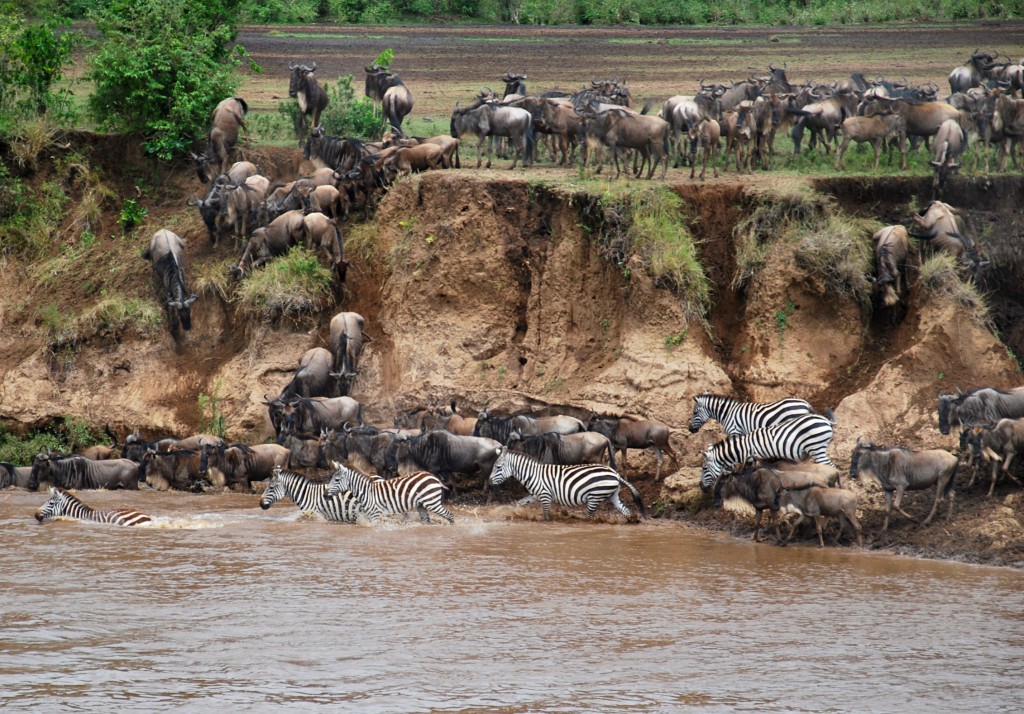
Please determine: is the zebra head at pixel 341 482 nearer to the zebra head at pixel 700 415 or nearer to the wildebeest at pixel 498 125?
the zebra head at pixel 700 415

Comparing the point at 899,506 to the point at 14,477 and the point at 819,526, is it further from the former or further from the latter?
the point at 14,477

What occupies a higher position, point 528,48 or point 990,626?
point 528,48

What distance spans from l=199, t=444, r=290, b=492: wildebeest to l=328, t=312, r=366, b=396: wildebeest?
158 centimetres

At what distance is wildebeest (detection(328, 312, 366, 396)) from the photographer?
1862cm

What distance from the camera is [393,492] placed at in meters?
15.5

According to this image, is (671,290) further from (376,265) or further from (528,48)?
(528,48)

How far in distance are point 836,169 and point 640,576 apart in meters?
9.42

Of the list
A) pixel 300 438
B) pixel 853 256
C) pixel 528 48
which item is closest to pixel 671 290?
pixel 853 256

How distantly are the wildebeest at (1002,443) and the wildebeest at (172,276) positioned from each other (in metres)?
11.8

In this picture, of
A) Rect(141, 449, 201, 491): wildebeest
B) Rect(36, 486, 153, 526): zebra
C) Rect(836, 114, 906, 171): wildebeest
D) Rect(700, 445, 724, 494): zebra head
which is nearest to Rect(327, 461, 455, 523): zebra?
Rect(36, 486, 153, 526): zebra

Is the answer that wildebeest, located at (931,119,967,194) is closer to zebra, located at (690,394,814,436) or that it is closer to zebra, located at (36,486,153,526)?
zebra, located at (690,394,814,436)

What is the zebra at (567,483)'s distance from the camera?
15312 millimetres

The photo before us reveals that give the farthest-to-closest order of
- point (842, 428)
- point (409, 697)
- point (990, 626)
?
point (842, 428), point (990, 626), point (409, 697)

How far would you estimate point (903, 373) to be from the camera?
1648 cm
